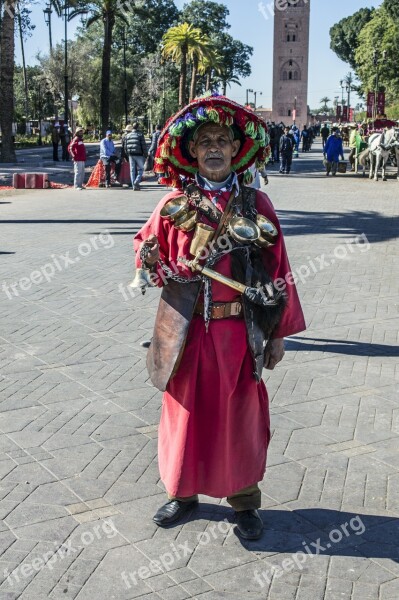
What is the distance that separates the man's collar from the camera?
3.57m

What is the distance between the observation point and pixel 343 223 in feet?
48.4

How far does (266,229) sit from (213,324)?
0.51 metres

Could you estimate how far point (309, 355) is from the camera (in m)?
6.56

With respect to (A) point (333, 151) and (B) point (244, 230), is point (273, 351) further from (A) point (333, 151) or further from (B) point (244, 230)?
(A) point (333, 151)

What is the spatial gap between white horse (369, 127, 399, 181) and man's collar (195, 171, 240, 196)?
2068 cm

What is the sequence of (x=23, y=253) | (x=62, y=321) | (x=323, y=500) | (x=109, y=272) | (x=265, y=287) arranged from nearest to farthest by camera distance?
(x=265, y=287) < (x=323, y=500) < (x=62, y=321) < (x=109, y=272) < (x=23, y=253)

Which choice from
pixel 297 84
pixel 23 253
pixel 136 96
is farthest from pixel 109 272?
pixel 297 84

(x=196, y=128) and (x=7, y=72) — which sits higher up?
(x=7, y=72)

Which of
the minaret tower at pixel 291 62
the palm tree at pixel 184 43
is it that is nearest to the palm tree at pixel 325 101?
the minaret tower at pixel 291 62

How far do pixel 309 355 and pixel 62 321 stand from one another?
2.57 metres

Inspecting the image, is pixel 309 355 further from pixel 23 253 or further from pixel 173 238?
pixel 23 253

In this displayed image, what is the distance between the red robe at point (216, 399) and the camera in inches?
137

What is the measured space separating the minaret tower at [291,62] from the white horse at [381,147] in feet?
311

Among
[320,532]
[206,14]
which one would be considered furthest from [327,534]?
[206,14]
